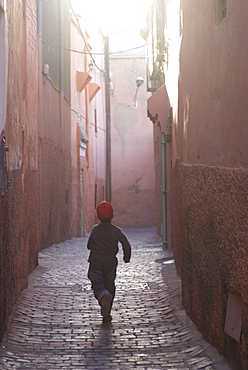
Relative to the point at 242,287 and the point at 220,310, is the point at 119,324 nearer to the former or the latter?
the point at 220,310

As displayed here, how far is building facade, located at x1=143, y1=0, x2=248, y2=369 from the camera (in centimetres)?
506

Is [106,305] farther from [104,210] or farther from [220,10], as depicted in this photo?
[220,10]

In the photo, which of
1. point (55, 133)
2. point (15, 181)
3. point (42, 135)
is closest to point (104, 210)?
point (15, 181)

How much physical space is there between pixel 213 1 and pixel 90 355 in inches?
134

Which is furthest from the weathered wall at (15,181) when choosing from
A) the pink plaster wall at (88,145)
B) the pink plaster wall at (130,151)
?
the pink plaster wall at (130,151)

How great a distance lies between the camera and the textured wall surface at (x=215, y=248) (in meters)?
4.98

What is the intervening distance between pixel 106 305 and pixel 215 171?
2.42 m

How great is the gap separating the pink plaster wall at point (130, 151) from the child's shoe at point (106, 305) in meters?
27.2

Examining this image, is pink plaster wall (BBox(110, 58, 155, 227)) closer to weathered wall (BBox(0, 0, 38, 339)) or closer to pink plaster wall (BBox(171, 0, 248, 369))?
weathered wall (BBox(0, 0, 38, 339))

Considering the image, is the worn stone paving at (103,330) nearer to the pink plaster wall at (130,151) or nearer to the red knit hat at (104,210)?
the red knit hat at (104,210)

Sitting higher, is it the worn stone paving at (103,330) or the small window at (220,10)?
the small window at (220,10)

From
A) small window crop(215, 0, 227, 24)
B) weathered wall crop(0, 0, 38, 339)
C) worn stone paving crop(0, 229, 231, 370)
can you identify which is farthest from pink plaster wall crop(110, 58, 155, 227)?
small window crop(215, 0, 227, 24)

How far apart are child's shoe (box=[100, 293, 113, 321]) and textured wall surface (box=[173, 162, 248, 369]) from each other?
0.86 meters

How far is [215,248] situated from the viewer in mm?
5988
